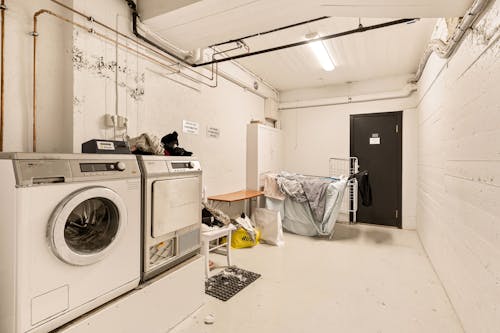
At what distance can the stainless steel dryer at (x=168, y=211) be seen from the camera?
174 centimetres

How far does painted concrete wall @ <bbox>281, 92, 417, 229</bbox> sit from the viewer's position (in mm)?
4641

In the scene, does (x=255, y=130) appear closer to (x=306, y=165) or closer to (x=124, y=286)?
(x=306, y=165)

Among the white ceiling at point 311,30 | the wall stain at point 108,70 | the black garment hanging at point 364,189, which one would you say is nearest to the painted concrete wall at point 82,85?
the wall stain at point 108,70

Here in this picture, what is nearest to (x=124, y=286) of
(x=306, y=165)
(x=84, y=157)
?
(x=84, y=157)

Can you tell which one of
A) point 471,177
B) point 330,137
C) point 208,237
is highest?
point 330,137

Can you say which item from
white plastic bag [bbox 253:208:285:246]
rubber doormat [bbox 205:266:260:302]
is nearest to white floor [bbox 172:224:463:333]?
rubber doormat [bbox 205:266:260:302]

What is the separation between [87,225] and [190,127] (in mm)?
1925

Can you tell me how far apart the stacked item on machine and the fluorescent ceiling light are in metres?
1.82

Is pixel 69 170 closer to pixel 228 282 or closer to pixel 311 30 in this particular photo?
pixel 228 282

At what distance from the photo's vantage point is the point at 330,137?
5301mm

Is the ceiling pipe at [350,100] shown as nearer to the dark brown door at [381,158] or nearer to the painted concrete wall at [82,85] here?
the dark brown door at [381,158]

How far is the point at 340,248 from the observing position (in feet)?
11.7

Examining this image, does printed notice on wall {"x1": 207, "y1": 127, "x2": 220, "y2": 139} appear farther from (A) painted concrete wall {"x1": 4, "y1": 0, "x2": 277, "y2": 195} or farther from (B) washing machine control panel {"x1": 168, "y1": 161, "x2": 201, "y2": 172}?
(B) washing machine control panel {"x1": 168, "y1": 161, "x2": 201, "y2": 172}

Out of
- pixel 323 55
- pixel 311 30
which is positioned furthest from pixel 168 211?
pixel 323 55
